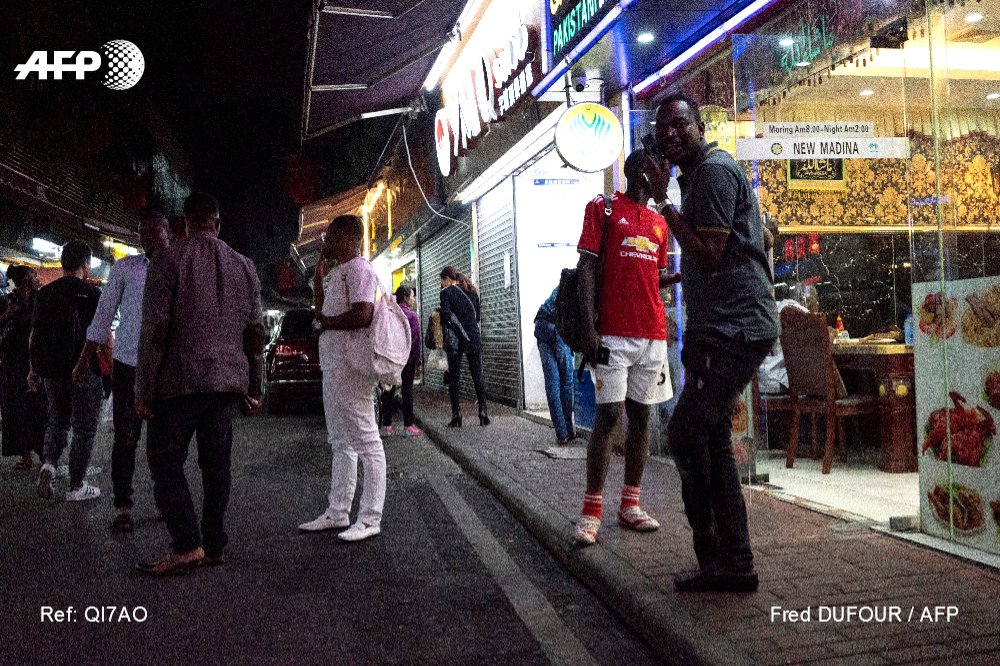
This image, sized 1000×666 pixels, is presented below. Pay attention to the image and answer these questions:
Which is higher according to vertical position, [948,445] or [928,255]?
[928,255]

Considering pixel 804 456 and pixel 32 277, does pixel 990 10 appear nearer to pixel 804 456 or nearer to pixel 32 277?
pixel 804 456

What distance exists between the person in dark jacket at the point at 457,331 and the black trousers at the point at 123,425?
5.13 m

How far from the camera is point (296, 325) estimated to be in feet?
48.1

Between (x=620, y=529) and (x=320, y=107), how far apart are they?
10.7m

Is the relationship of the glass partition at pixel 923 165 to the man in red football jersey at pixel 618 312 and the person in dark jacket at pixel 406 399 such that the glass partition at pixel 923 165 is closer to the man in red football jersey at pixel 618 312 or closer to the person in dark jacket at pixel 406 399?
the man in red football jersey at pixel 618 312

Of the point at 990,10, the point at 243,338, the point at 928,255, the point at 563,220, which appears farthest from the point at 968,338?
the point at 563,220

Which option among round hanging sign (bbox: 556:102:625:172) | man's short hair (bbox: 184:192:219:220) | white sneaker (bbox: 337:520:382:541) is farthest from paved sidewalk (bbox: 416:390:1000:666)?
round hanging sign (bbox: 556:102:625:172)

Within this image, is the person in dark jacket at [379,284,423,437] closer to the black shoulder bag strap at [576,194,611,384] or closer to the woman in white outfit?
the woman in white outfit

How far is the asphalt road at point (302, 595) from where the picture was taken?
343 centimetres

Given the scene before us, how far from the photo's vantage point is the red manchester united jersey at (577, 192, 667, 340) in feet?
15.1

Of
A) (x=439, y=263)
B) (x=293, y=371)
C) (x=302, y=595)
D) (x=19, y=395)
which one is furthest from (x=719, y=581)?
(x=439, y=263)

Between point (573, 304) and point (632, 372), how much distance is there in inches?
21.1

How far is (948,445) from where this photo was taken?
14.4 ft

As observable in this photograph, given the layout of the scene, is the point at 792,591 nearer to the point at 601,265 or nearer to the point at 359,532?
the point at 601,265
